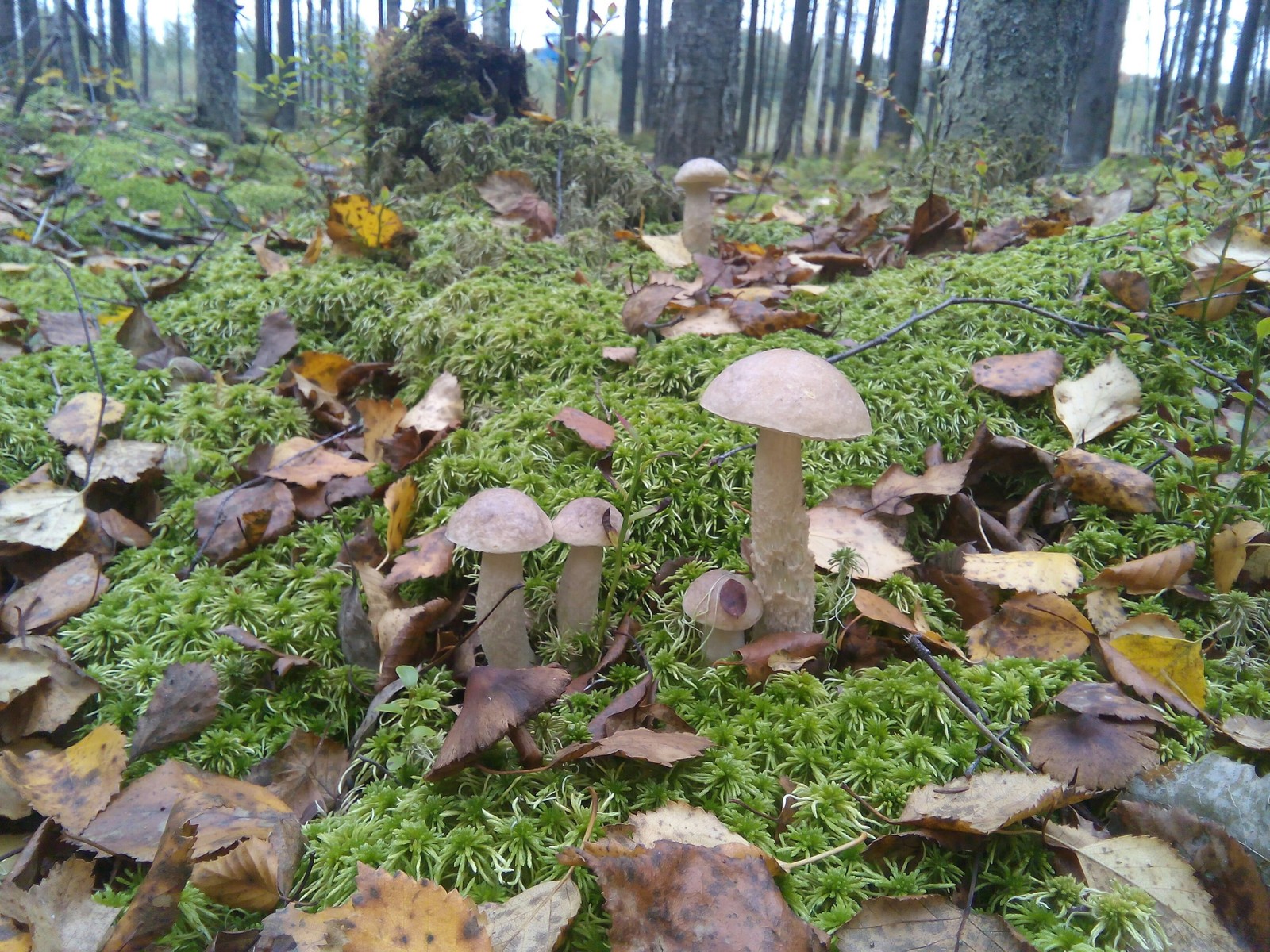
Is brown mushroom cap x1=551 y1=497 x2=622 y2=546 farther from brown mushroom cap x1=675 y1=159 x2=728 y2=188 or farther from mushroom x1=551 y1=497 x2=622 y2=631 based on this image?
brown mushroom cap x1=675 y1=159 x2=728 y2=188

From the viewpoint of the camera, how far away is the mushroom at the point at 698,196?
4055 millimetres

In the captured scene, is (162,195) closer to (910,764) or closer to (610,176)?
(610,176)

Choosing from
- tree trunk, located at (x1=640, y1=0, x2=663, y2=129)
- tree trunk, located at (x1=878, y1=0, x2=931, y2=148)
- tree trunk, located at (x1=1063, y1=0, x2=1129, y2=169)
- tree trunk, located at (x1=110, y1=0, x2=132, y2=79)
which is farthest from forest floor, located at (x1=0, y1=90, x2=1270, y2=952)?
tree trunk, located at (x1=110, y1=0, x2=132, y2=79)

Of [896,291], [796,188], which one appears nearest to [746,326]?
[896,291]

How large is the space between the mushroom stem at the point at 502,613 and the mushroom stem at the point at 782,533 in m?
0.67

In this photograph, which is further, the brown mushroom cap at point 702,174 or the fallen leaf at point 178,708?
the brown mushroom cap at point 702,174

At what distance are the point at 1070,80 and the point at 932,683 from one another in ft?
18.3

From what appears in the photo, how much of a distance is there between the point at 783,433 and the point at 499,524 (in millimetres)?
784

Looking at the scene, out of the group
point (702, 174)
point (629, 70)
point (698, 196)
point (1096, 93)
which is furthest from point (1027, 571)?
point (629, 70)

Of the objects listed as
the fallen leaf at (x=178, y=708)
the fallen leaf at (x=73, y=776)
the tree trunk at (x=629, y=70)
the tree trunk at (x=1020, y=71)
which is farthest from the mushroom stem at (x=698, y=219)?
the tree trunk at (x=629, y=70)

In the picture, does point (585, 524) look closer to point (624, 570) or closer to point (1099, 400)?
point (624, 570)

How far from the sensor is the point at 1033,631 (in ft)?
6.36

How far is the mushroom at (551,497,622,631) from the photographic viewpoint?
2.01m

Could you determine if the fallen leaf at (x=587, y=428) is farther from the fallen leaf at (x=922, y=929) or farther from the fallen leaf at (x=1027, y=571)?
the fallen leaf at (x=922, y=929)
